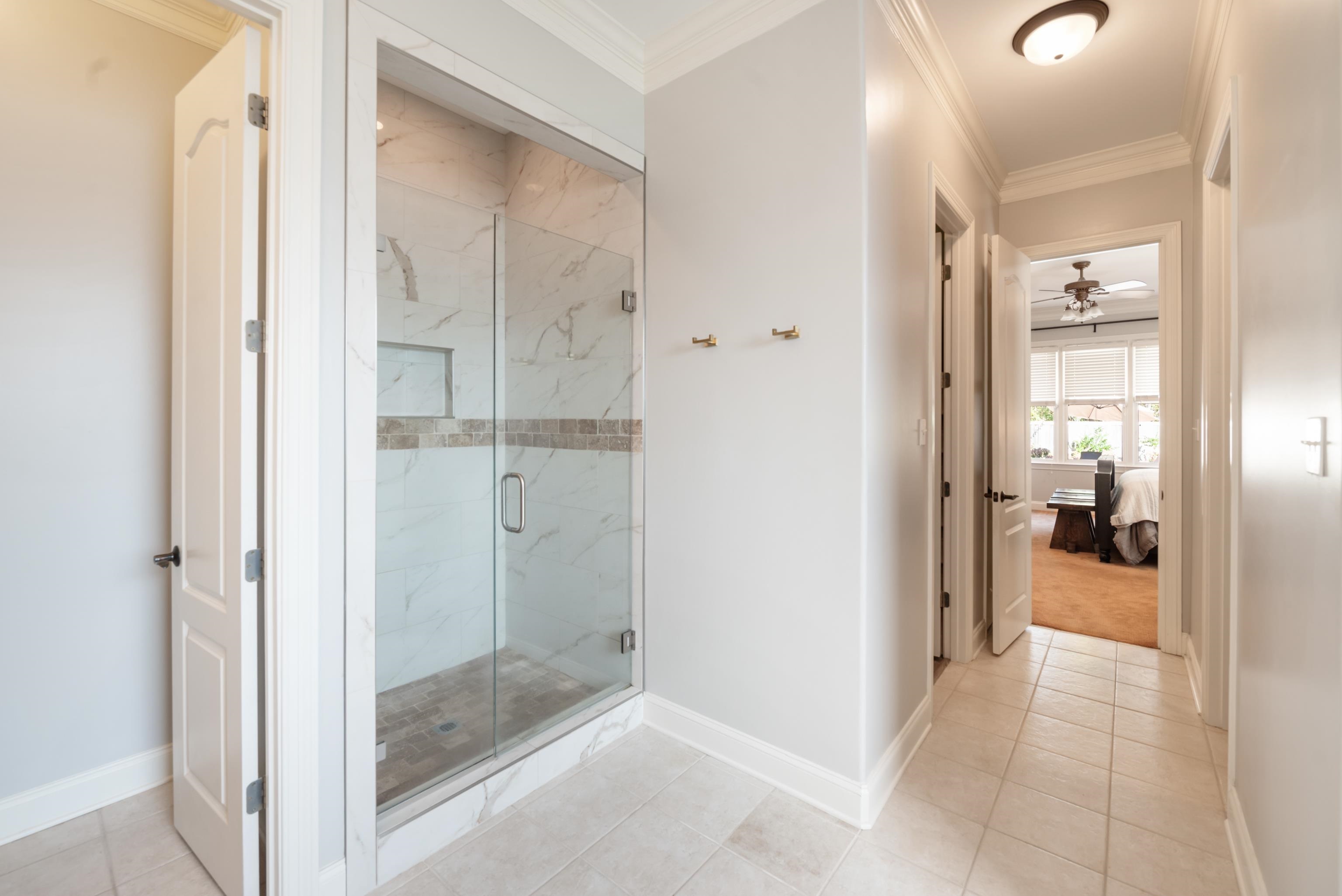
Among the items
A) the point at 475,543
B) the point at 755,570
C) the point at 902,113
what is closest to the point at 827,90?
the point at 902,113

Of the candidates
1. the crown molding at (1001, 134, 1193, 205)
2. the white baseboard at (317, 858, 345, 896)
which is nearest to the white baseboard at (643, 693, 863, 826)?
the white baseboard at (317, 858, 345, 896)

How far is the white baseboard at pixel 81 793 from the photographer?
5.92 feet

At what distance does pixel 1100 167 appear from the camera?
11.1 ft

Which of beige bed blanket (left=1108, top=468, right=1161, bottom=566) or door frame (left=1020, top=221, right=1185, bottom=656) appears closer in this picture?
door frame (left=1020, top=221, right=1185, bottom=656)

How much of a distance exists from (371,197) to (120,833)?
6.90 ft

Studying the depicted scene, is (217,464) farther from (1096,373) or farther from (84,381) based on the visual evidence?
(1096,373)

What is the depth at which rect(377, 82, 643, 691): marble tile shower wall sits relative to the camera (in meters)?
2.22

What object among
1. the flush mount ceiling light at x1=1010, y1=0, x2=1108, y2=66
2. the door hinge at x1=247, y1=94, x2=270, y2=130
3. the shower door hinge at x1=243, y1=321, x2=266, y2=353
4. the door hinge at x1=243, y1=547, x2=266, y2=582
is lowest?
the door hinge at x1=243, y1=547, x2=266, y2=582

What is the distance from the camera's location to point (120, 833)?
183 cm

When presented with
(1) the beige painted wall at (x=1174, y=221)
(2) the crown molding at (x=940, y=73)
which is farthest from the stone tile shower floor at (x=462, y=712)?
(1) the beige painted wall at (x=1174, y=221)

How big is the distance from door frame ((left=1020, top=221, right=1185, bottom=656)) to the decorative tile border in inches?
117

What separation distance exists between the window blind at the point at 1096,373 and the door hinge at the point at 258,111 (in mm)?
9618

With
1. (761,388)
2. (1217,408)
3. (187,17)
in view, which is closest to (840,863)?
(761,388)

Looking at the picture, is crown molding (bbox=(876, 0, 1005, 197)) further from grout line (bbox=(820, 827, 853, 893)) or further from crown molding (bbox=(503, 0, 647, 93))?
grout line (bbox=(820, 827, 853, 893))
